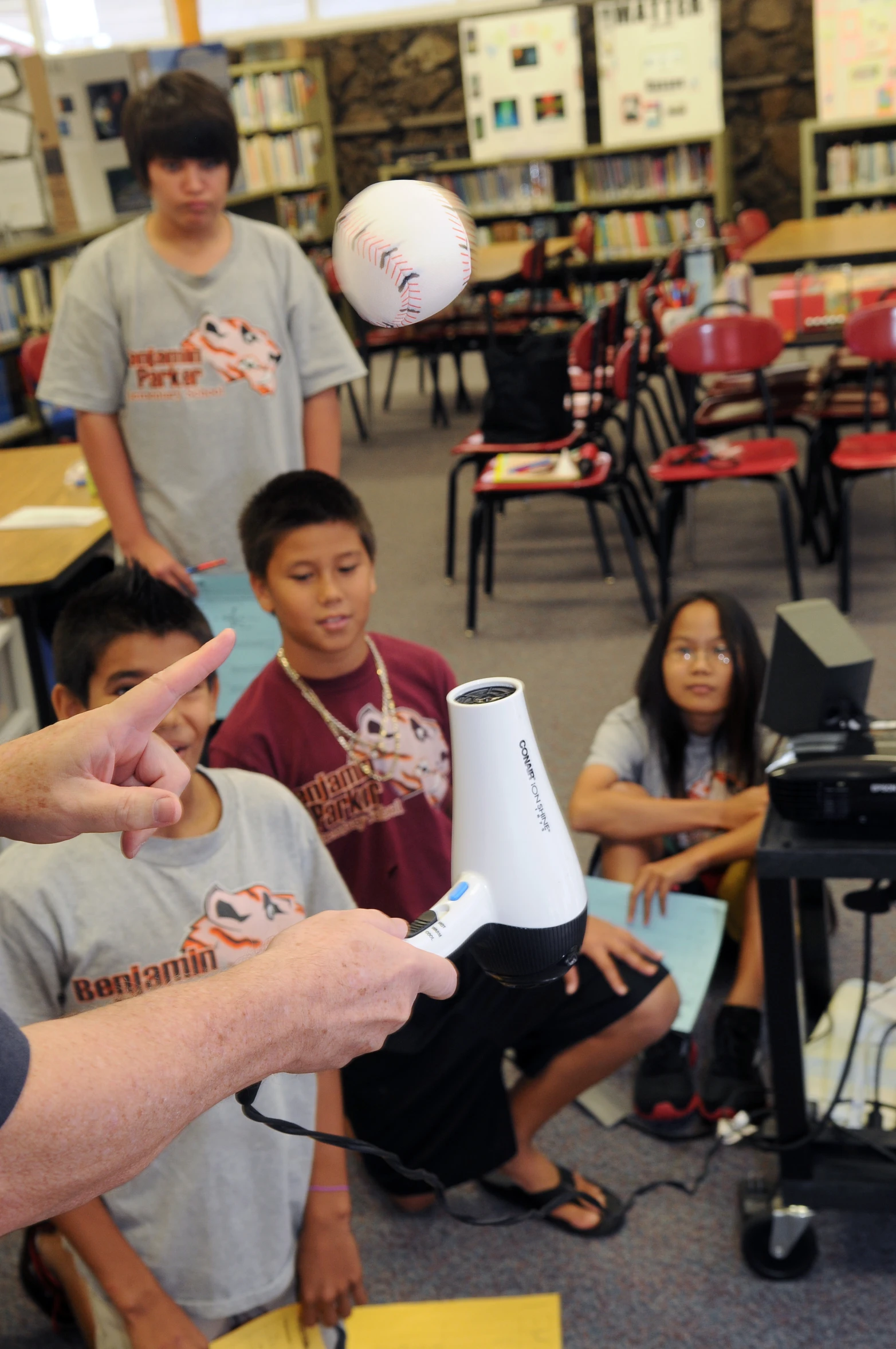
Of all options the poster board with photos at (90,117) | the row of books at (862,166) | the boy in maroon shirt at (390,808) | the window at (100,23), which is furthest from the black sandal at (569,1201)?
the window at (100,23)

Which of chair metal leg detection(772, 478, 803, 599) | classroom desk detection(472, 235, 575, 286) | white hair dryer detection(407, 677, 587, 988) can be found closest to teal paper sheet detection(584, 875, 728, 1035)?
white hair dryer detection(407, 677, 587, 988)

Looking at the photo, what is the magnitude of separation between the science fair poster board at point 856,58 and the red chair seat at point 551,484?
15.2ft

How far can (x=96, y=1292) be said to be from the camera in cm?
131

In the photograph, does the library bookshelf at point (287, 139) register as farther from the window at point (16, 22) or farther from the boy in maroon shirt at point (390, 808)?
the boy in maroon shirt at point (390, 808)

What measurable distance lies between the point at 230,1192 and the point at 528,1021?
1.52 feet

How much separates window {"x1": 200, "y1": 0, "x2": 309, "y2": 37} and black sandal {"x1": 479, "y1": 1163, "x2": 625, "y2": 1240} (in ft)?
29.4

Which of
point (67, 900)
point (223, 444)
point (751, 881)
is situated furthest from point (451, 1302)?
point (223, 444)

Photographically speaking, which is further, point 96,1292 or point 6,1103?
point 96,1292

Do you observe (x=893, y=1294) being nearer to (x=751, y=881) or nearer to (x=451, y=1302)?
(x=451, y=1302)

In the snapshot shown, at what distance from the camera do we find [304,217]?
27.2 ft

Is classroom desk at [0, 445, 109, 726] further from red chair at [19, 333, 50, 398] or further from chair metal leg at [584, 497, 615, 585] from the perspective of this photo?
chair metal leg at [584, 497, 615, 585]

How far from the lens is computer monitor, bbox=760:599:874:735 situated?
55.1 inches

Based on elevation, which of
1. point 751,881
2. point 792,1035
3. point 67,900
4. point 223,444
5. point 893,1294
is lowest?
point 893,1294

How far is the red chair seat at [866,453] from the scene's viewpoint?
3502 mm
